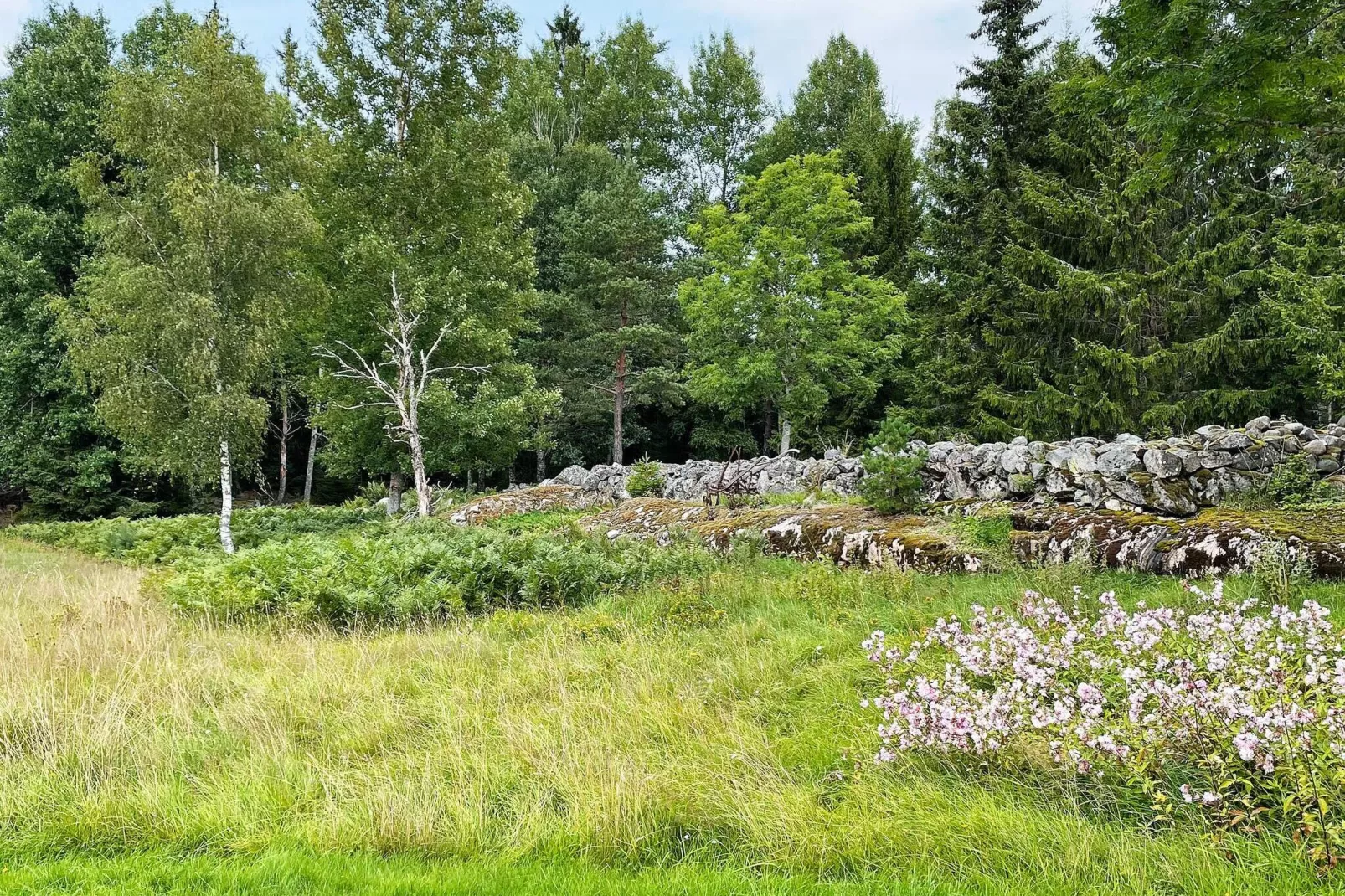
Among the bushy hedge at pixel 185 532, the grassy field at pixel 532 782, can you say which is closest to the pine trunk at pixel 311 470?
the bushy hedge at pixel 185 532

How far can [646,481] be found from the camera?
1561 cm

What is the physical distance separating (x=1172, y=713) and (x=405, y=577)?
6372 millimetres

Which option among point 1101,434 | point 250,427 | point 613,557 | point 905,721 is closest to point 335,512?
point 250,427

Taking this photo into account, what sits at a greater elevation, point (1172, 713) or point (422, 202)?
point (422, 202)

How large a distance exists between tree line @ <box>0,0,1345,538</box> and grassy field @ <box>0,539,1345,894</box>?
488 cm

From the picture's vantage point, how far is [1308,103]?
17.2 feet

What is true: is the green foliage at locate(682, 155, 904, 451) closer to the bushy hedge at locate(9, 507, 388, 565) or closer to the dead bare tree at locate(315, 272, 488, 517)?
the dead bare tree at locate(315, 272, 488, 517)

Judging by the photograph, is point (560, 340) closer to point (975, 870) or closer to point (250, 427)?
point (250, 427)

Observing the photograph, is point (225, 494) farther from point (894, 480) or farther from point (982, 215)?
point (982, 215)

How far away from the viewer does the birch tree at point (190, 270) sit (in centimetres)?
1273

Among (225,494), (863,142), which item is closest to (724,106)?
(863,142)

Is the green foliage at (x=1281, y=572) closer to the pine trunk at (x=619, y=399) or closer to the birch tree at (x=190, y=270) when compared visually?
the birch tree at (x=190, y=270)

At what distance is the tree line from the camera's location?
12.9 m

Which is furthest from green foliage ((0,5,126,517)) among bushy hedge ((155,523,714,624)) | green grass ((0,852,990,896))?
green grass ((0,852,990,896))
